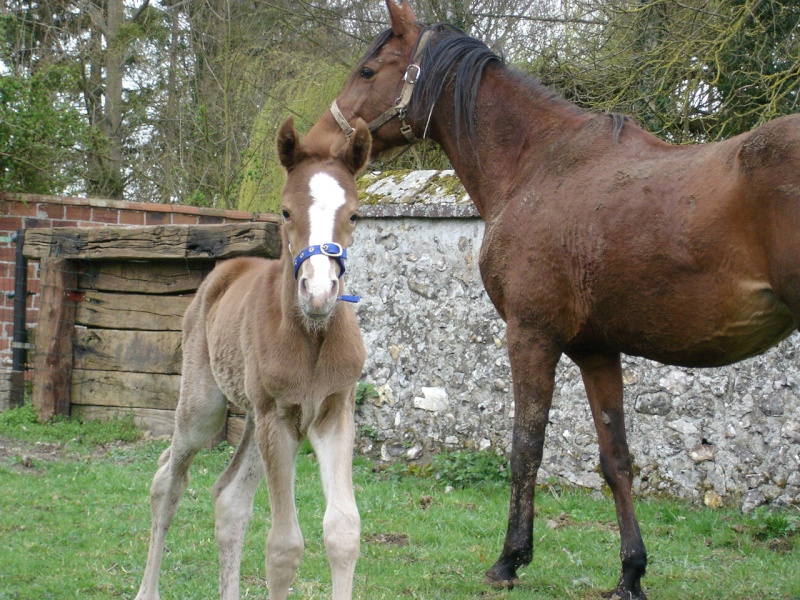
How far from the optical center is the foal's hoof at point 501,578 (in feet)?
12.5

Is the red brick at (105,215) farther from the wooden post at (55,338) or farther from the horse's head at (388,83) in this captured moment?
the horse's head at (388,83)

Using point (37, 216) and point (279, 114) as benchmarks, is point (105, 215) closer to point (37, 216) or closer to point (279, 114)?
point (37, 216)

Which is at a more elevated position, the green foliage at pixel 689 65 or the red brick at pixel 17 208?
the green foliage at pixel 689 65

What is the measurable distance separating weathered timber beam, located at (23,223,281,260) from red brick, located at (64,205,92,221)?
79cm

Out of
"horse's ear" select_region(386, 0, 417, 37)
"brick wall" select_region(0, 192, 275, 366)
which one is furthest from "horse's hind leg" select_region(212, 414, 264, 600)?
"brick wall" select_region(0, 192, 275, 366)

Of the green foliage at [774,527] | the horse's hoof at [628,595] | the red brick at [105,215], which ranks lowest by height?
the horse's hoof at [628,595]

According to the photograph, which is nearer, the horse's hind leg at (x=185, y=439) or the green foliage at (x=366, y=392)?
the horse's hind leg at (x=185, y=439)

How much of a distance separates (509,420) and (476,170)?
247 cm

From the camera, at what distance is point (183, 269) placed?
23.2 ft

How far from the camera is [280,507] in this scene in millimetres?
3076

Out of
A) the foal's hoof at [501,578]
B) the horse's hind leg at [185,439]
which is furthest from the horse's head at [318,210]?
the foal's hoof at [501,578]

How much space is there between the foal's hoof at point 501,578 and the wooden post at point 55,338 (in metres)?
5.13

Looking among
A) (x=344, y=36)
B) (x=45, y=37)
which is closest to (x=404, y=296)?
(x=344, y=36)

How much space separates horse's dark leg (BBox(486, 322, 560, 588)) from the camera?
3.73m
